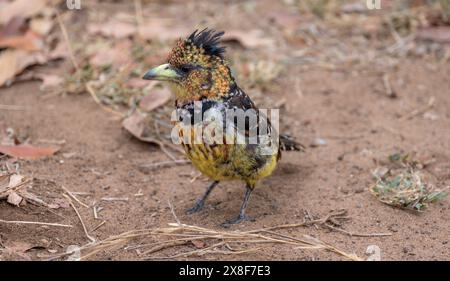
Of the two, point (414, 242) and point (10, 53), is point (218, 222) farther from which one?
point (10, 53)

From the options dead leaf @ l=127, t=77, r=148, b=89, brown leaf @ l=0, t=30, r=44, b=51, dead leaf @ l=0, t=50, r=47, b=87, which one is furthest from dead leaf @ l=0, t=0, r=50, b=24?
dead leaf @ l=127, t=77, r=148, b=89

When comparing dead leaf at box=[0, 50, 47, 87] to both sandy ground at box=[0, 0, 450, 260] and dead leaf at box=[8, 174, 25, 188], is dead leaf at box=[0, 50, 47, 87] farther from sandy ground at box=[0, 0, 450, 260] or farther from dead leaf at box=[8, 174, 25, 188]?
dead leaf at box=[8, 174, 25, 188]

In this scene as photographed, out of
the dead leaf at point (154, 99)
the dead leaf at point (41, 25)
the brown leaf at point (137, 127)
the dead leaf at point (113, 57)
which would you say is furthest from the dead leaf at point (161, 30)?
the brown leaf at point (137, 127)

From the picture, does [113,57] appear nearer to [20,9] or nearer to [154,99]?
[154,99]

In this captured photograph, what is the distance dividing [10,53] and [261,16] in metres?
2.63

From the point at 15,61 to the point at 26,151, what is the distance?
1518 millimetres

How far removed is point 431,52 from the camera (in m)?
6.70

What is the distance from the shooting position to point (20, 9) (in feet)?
21.7

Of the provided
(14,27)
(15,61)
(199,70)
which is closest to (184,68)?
(199,70)

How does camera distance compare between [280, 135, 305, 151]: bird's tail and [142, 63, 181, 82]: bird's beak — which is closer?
[142, 63, 181, 82]: bird's beak

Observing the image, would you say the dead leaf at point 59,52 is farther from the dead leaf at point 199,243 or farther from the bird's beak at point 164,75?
the dead leaf at point 199,243

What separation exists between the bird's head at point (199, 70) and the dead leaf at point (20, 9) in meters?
2.91

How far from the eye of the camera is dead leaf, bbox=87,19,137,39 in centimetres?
657
